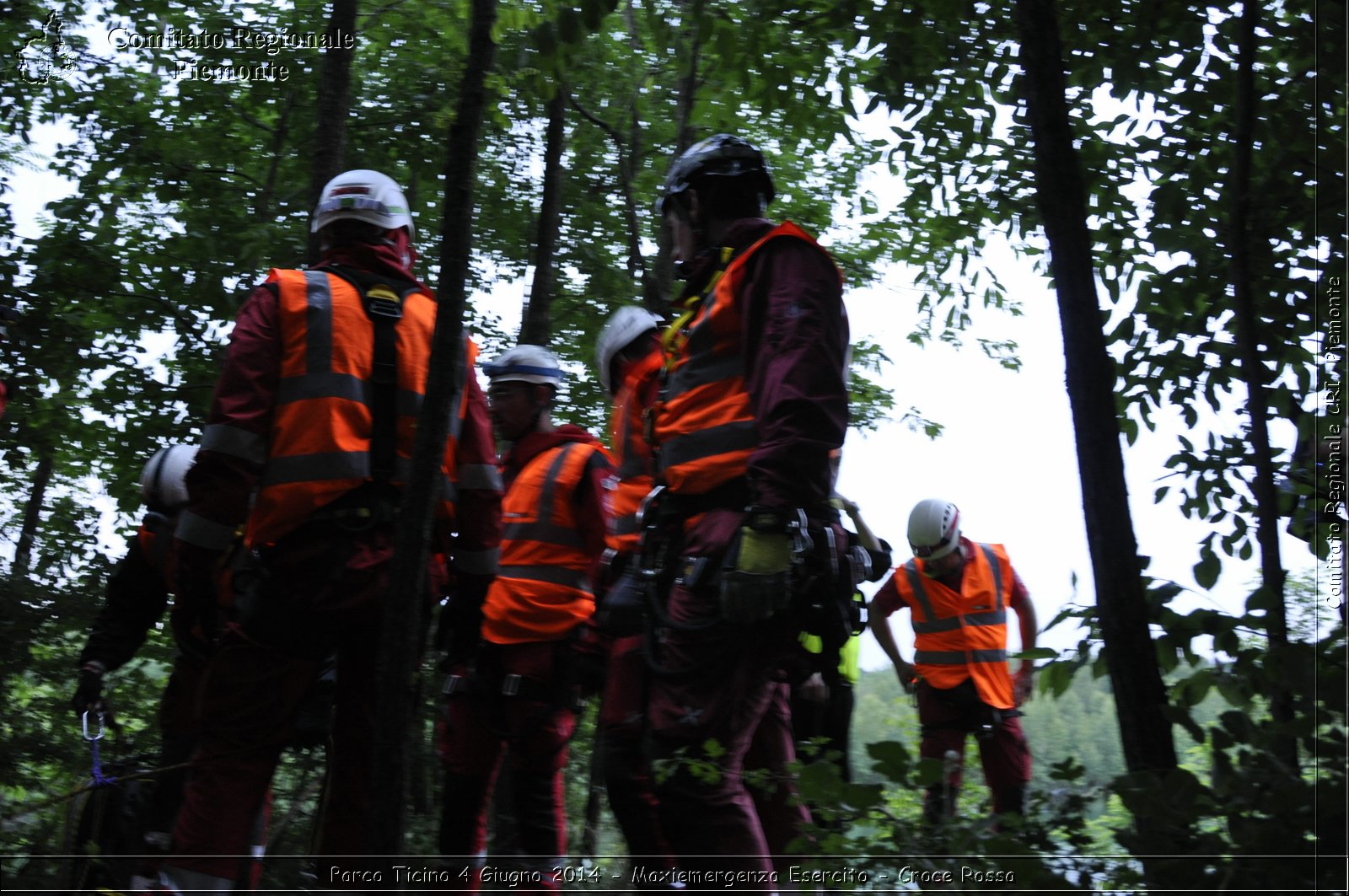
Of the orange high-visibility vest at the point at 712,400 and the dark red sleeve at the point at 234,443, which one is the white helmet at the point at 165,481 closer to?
the dark red sleeve at the point at 234,443

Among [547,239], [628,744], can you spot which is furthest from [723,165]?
[547,239]

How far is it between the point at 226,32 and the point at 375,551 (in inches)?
283

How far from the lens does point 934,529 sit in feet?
25.0

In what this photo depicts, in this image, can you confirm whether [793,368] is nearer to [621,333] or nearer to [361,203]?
[361,203]

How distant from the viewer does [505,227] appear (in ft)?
42.8

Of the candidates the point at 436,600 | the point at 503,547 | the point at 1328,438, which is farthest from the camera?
the point at 503,547

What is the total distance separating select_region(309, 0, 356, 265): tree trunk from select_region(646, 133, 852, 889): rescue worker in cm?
305

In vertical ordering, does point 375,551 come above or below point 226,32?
below

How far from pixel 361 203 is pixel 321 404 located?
740 millimetres

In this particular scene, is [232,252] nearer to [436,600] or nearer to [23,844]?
[23,844]

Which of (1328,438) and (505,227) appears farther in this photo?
(505,227)

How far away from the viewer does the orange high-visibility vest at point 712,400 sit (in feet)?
11.8

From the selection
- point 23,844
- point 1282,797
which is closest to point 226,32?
point 23,844

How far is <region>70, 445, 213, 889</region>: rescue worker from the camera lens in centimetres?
530
